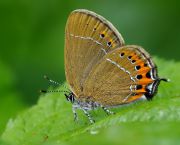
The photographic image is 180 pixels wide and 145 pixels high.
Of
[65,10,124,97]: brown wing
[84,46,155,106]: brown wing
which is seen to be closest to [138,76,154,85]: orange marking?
[84,46,155,106]: brown wing

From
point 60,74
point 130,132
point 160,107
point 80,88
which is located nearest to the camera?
point 130,132

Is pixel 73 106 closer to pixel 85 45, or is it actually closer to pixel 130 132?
pixel 85 45

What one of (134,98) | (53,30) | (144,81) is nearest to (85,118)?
(134,98)

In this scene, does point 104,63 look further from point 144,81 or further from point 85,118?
point 85,118

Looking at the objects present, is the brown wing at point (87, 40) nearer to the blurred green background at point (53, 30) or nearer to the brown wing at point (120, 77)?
the brown wing at point (120, 77)

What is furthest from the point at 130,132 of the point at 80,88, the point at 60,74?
the point at 60,74

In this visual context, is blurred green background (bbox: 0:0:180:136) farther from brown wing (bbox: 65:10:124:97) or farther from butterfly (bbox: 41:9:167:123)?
brown wing (bbox: 65:10:124:97)

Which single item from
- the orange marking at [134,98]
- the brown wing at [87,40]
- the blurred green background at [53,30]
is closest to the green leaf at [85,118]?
the orange marking at [134,98]
